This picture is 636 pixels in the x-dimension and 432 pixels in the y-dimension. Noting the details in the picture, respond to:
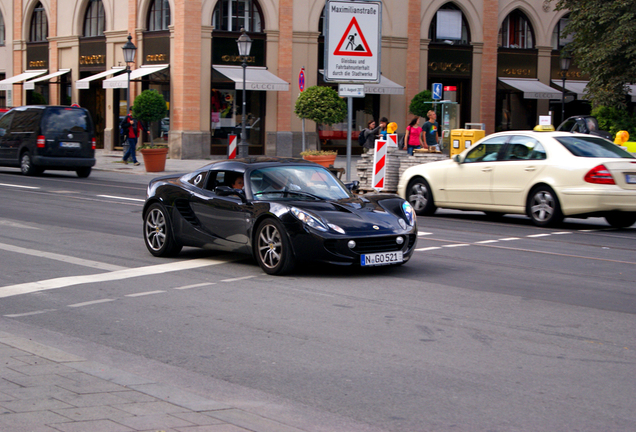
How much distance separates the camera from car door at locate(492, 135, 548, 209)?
552 inches

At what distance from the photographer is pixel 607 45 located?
32062 mm

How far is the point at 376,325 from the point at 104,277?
139 inches

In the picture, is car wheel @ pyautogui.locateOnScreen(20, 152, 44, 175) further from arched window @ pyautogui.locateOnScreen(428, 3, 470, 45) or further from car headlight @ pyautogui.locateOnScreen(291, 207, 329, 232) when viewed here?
arched window @ pyautogui.locateOnScreen(428, 3, 470, 45)

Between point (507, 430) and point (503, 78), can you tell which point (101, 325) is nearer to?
point (507, 430)

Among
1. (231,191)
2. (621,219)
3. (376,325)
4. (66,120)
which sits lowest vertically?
(376,325)

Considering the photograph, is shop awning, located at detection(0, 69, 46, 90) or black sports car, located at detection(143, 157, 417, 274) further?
shop awning, located at detection(0, 69, 46, 90)

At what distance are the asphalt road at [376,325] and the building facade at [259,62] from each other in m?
23.5

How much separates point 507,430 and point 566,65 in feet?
124

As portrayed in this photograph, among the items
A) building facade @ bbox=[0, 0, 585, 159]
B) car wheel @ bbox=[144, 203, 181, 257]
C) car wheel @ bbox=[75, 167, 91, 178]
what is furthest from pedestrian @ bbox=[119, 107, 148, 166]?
car wheel @ bbox=[144, 203, 181, 257]

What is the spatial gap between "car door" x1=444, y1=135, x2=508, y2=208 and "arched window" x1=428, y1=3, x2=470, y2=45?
25.7 metres

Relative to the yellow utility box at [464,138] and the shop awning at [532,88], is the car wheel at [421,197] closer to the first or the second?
the yellow utility box at [464,138]

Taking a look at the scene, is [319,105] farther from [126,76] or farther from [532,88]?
[532,88]

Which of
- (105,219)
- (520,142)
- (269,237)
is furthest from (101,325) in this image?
(520,142)

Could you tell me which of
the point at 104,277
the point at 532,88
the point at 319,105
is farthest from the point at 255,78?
the point at 104,277
